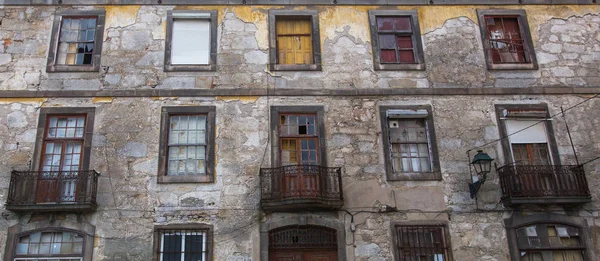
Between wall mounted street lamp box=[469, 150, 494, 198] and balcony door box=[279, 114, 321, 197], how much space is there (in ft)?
11.9

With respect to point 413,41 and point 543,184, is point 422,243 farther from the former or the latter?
point 413,41

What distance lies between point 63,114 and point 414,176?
28.1ft

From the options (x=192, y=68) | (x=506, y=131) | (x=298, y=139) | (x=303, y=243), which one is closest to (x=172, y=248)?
(x=303, y=243)

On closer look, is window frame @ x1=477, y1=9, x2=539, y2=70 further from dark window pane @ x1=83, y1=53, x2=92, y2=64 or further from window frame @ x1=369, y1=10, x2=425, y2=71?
dark window pane @ x1=83, y1=53, x2=92, y2=64

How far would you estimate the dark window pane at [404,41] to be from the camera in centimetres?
1471

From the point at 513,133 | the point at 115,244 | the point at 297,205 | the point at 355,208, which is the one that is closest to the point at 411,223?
the point at 355,208

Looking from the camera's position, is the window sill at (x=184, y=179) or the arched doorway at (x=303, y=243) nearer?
the arched doorway at (x=303, y=243)

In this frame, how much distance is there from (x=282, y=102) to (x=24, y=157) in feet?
20.3

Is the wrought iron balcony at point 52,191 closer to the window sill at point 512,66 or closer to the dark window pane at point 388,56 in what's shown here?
the dark window pane at point 388,56

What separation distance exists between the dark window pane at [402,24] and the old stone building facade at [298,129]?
75 mm

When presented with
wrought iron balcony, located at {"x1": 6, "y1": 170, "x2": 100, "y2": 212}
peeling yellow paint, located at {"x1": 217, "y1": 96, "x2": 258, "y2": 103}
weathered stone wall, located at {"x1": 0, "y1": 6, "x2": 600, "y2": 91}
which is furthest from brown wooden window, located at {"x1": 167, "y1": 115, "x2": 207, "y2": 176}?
wrought iron balcony, located at {"x1": 6, "y1": 170, "x2": 100, "y2": 212}

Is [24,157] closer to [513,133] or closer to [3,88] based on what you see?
[3,88]

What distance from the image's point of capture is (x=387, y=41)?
1472 cm

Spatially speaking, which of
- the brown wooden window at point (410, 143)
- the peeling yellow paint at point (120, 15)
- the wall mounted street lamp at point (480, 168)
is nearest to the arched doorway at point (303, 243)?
the brown wooden window at point (410, 143)
